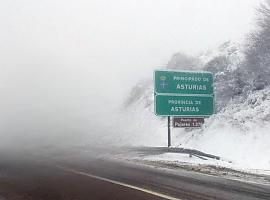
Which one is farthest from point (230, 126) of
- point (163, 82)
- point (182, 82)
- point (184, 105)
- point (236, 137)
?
point (163, 82)

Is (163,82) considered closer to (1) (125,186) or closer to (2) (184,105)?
(2) (184,105)

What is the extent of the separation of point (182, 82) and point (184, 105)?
3.74ft

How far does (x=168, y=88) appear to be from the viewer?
870 inches

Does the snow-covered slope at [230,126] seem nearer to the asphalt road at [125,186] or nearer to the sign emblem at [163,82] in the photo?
the sign emblem at [163,82]

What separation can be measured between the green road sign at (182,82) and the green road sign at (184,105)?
0.97ft

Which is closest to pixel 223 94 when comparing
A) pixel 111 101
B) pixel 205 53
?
pixel 205 53

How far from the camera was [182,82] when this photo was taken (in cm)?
2222

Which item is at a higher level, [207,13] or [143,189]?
[207,13]

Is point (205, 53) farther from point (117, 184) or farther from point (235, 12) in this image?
point (117, 184)

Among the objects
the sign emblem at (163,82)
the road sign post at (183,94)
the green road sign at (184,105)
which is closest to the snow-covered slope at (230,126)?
the green road sign at (184,105)

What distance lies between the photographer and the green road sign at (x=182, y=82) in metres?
22.0

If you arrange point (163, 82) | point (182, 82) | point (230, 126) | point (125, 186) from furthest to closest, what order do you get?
point (182, 82) < point (163, 82) < point (230, 126) < point (125, 186)

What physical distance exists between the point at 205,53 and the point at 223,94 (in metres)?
11.2

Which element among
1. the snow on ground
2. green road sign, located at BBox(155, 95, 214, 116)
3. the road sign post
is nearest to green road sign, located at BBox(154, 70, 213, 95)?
the road sign post
